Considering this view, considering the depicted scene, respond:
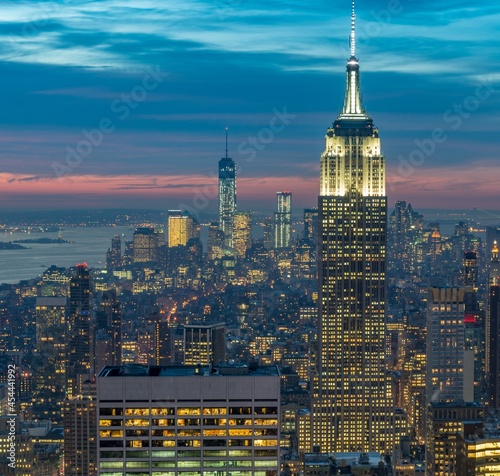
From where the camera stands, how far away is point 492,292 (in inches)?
2085

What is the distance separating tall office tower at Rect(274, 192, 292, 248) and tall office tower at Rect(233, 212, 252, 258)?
152 cm

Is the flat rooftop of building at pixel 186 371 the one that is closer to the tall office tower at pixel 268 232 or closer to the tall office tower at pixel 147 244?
the tall office tower at pixel 147 244

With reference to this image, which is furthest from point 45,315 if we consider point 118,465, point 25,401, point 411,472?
point 118,465

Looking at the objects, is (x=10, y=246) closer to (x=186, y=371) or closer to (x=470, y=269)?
(x=470, y=269)

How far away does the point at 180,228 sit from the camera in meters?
60.5

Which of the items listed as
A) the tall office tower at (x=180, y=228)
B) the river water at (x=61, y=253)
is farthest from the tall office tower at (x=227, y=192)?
the river water at (x=61, y=253)

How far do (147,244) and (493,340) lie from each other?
2283cm

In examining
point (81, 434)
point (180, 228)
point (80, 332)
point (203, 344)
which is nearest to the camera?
point (81, 434)

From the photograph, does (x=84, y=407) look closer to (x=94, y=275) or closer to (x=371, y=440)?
(x=371, y=440)

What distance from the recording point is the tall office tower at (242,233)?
2606 inches

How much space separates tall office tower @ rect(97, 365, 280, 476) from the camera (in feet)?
57.1

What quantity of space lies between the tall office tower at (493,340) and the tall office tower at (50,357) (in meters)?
15.5

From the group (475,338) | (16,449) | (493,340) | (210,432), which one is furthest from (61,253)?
(210,432)

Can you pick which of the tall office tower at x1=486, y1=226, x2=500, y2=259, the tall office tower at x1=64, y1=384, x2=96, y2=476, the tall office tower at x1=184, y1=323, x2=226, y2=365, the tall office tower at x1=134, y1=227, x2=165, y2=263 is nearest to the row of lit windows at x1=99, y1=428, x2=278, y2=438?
the tall office tower at x1=64, y1=384, x2=96, y2=476
